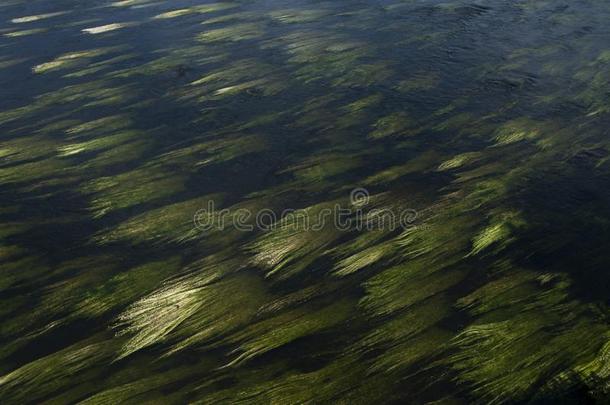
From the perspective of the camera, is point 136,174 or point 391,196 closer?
point 391,196

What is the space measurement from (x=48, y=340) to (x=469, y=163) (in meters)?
5.06

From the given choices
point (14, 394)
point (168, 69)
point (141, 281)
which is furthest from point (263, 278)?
point (168, 69)

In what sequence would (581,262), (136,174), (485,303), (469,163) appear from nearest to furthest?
(485,303) → (581,262) → (469,163) → (136,174)

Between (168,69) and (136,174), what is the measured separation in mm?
4393

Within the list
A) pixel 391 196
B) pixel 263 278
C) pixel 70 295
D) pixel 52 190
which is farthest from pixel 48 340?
pixel 391 196

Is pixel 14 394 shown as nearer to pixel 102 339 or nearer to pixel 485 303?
pixel 102 339

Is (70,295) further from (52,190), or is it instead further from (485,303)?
(485,303)

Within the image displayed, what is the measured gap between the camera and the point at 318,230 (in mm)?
5215

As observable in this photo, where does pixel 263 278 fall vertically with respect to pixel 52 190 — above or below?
below

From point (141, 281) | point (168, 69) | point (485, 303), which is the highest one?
point (168, 69)

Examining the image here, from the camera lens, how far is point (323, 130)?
7348mm

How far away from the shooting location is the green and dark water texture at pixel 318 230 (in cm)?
375

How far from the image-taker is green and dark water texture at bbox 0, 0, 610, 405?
12.3 ft

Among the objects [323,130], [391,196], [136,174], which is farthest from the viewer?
[323,130]
